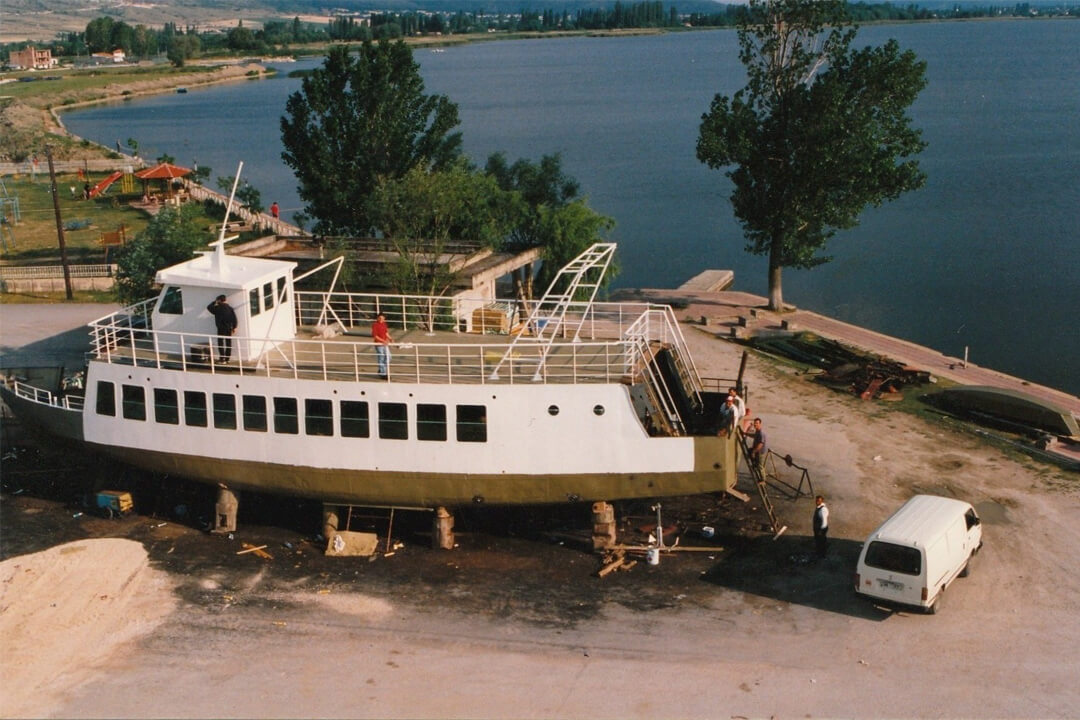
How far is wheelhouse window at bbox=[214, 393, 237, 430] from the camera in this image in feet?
72.5

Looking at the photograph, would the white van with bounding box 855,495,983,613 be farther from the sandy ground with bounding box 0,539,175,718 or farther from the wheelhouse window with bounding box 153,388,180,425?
the wheelhouse window with bounding box 153,388,180,425

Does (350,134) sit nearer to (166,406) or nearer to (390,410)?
(166,406)

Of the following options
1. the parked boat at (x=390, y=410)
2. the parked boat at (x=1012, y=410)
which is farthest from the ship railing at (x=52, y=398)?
the parked boat at (x=1012, y=410)

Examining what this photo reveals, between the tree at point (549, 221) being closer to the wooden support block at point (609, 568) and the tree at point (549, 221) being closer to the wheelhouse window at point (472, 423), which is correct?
the wheelhouse window at point (472, 423)

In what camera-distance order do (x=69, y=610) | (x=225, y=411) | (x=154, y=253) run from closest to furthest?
(x=69, y=610)
(x=225, y=411)
(x=154, y=253)

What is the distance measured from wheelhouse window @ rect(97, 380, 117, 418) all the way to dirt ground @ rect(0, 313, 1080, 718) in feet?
7.04

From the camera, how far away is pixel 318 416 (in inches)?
851

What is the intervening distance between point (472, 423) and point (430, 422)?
2.76 feet

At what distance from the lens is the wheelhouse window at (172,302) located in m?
23.3

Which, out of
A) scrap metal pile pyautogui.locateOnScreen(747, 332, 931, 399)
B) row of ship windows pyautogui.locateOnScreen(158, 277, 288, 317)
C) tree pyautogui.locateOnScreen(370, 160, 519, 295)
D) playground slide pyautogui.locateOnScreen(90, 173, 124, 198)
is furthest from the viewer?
playground slide pyautogui.locateOnScreen(90, 173, 124, 198)

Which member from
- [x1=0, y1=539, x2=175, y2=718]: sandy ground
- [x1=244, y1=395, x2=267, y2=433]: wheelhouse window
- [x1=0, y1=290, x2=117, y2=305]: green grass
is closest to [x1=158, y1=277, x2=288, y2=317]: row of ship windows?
[x1=244, y1=395, x2=267, y2=433]: wheelhouse window

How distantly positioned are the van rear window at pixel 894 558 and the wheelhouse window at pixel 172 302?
14.8 metres

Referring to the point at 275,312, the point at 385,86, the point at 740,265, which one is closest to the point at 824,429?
the point at 275,312

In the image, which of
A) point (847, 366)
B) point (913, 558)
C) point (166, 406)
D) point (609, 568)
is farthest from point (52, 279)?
point (913, 558)
